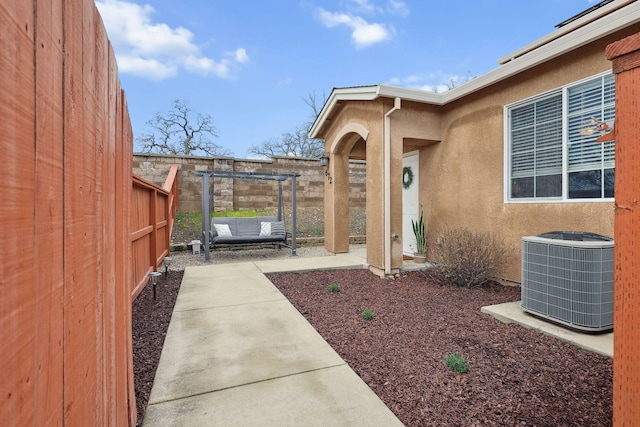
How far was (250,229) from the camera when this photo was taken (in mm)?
8320

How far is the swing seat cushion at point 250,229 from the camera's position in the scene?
7.44 meters

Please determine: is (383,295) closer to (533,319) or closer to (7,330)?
(533,319)

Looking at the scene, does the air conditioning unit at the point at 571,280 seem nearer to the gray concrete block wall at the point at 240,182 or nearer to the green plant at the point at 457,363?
the green plant at the point at 457,363

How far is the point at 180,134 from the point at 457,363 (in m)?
25.3

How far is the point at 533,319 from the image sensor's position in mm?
3385

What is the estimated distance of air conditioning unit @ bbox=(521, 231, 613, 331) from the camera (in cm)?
294

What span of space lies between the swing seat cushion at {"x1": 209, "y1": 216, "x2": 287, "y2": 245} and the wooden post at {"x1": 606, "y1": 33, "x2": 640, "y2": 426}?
6767 mm

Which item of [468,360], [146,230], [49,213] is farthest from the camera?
[146,230]

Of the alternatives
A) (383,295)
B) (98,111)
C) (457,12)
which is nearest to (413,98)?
(383,295)

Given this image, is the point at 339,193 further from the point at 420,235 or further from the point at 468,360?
the point at 468,360

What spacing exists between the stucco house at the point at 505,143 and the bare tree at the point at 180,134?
19.4 m

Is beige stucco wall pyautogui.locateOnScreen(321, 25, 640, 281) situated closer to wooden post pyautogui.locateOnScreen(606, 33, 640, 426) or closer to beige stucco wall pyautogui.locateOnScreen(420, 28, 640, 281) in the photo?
beige stucco wall pyautogui.locateOnScreen(420, 28, 640, 281)

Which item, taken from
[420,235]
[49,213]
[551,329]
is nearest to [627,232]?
[49,213]

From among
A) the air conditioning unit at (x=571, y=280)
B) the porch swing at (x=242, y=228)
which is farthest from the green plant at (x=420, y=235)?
the air conditioning unit at (x=571, y=280)
